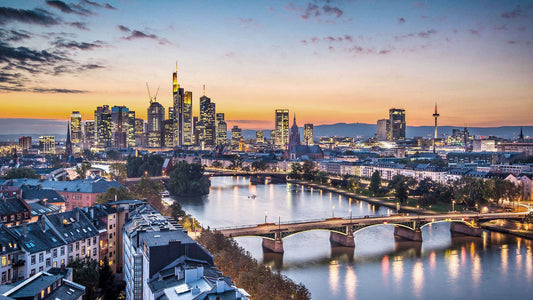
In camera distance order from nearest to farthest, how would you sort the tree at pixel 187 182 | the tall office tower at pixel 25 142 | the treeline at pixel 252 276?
the treeline at pixel 252 276 < the tree at pixel 187 182 < the tall office tower at pixel 25 142

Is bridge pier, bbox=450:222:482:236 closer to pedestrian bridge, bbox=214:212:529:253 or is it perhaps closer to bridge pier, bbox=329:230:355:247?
pedestrian bridge, bbox=214:212:529:253

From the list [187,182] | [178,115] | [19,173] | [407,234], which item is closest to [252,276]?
[407,234]

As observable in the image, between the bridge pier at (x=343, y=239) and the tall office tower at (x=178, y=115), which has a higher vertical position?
the tall office tower at (x=178, y=115)

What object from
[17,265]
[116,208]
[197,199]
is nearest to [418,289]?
[116,208]

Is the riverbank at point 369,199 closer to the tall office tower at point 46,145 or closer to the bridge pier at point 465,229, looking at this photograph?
the bridge pier at point 465,229

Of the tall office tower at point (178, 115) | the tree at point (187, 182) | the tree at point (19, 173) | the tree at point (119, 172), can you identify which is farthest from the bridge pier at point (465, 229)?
the tall office tower at point (178, 115)

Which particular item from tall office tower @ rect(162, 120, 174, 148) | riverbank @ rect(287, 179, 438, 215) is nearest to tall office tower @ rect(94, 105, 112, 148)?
tall office tower @ rect(162, 120, 174, 148)
